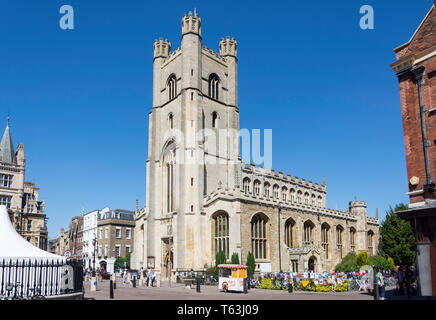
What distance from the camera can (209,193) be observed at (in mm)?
47625

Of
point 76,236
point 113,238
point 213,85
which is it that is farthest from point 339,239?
point 76,236

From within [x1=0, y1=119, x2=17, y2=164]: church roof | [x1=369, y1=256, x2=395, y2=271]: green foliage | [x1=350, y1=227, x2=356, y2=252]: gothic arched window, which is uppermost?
[x1=0, y1=119, x2=17, y2=164]: church roof

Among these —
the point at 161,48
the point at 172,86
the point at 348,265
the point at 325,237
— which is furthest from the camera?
the point at 161,48

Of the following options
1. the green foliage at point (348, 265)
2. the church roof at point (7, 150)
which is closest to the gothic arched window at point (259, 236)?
the green foliage at point (348, 265)

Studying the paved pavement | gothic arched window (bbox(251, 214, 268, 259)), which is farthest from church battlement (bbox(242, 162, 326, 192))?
the paved pavement

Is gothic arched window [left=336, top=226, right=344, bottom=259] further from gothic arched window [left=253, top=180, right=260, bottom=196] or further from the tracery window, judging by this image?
the tracery window

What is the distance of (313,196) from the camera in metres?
67.8

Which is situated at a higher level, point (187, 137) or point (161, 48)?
point (161, 48)

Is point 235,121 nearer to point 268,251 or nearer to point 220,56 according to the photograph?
point 220,56

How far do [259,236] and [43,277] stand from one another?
28072mm

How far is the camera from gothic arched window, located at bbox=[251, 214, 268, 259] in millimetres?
42406

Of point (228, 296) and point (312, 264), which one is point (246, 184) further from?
point (228, 296)

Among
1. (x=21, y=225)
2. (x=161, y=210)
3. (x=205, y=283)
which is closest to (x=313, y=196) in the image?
(x=161, y=210)

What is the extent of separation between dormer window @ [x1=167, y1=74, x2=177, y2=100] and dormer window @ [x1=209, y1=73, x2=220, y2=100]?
14.8ft
